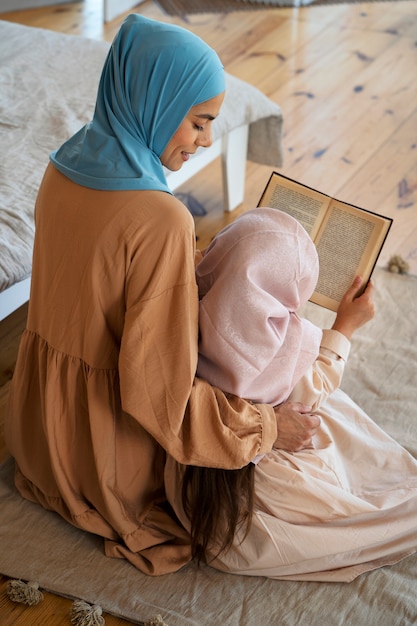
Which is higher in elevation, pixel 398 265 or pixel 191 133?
pixel 191 133

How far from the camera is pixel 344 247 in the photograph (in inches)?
62.0

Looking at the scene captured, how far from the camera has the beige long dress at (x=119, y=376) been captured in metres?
1.24

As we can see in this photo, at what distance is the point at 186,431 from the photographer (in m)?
1.31

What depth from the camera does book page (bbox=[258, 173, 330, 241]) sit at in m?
1.58

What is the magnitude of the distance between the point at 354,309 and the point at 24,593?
79cm

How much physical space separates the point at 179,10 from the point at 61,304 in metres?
2.98

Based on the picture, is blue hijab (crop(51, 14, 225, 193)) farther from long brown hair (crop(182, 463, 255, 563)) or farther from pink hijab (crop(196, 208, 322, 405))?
long brown hair (crop(182, 463, 255, 563))

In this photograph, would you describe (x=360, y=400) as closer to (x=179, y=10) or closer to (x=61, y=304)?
(x=61, y=304)

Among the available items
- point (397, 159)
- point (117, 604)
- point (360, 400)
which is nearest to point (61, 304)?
point (117, 604)

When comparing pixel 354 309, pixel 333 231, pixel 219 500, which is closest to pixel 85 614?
pixel 219 500

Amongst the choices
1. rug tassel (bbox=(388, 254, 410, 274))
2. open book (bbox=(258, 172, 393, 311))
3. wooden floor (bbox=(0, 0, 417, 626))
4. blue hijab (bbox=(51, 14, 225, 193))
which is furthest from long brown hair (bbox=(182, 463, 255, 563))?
rug tassel (bbox=(388, 254, 410, 274))

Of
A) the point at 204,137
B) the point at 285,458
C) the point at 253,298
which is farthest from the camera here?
the point at 285,458

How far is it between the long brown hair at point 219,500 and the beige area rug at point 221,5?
3.05 meters

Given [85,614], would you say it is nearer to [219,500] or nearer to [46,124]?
[219,500]
